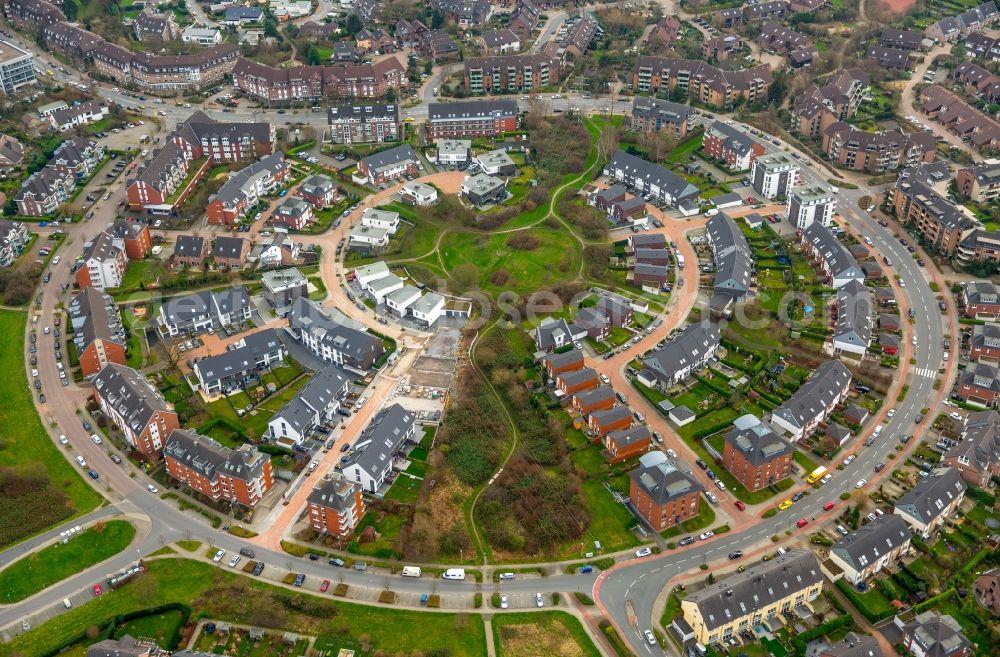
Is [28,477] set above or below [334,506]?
below

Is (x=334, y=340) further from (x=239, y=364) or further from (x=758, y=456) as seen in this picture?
(x=758, y=456)

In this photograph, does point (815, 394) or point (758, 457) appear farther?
point (815, 394)

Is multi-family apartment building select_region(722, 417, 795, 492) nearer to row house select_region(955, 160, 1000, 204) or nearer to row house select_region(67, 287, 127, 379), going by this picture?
row house select_region(955, 160, 1000, 204)

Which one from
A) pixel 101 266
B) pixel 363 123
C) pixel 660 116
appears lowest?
pixel 101 266

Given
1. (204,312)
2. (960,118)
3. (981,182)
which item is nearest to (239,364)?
(204,312)

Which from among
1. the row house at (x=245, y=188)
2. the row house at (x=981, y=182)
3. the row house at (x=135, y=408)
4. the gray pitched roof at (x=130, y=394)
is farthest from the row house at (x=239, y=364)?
the row house at (x=981, y=182)

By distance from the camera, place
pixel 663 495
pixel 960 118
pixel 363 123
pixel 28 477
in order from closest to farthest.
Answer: pixel 663 495 → pixel 28 477 → pixel 363 123 → pixel 960 118

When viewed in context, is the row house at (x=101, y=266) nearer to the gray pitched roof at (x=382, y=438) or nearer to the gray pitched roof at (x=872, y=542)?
the gray pitched roof at (x=382, y=438)

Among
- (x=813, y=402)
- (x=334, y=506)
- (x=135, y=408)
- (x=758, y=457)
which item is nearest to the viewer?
(x=334, y=506)

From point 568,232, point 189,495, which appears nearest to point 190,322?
point 189,495
